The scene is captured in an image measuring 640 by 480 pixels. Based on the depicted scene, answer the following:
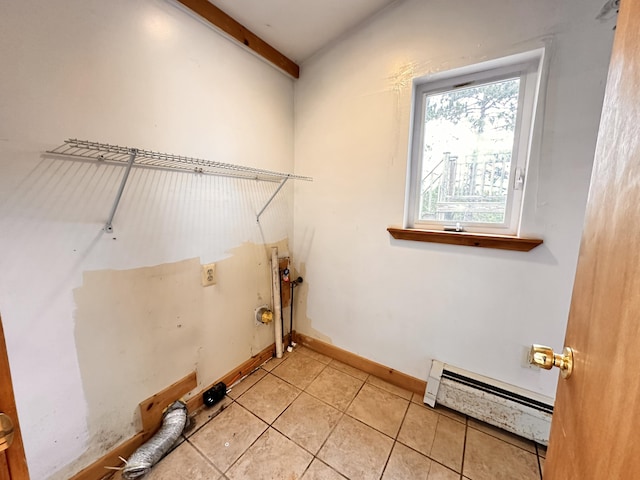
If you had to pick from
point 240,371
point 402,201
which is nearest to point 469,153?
point 402,201

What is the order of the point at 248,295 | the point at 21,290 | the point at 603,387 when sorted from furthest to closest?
the point at 248,295
the point at 21,290
the point at 603,387

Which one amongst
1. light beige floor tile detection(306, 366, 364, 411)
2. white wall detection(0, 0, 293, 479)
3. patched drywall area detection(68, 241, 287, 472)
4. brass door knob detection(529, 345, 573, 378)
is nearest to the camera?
brass door knob detection(529, 345, 573, 378)

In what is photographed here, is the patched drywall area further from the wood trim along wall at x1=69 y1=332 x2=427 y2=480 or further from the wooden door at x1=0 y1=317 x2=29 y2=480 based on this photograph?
the wooden door at x1=0 y1=317 x2=29 y2=480

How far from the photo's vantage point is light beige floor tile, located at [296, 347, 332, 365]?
6.57 feet

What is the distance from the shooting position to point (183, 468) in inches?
46.1

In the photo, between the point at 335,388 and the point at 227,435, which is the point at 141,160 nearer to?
the point at 227,435

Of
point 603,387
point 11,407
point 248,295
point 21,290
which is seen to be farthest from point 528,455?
point 21,290

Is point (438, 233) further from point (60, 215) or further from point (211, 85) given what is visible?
point (60, 215)

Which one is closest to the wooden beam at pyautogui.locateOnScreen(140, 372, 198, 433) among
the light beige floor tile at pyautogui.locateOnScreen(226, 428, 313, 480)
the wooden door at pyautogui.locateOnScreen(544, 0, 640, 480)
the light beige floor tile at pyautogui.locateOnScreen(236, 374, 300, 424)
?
the light beige floor tile at pyautogui.locateOnScreen(236, 374, 300, 424)

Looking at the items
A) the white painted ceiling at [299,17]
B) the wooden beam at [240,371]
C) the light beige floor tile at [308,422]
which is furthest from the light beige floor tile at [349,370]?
the white painted ceiling at [299,17]

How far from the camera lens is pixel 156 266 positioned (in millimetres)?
1244

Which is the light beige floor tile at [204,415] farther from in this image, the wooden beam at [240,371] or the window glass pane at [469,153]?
the window glass pane at [469,153]

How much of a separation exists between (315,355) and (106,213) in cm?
173

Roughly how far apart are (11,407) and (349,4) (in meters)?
2.12
